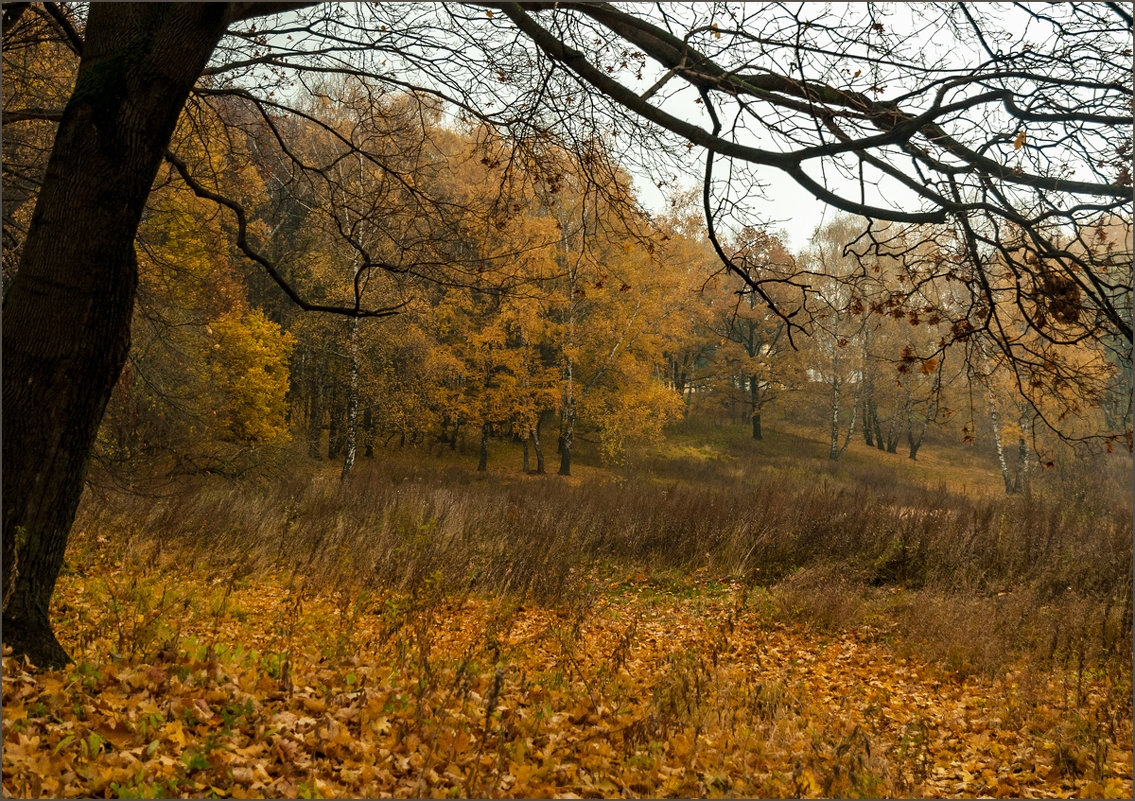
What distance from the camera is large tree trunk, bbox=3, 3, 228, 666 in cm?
314

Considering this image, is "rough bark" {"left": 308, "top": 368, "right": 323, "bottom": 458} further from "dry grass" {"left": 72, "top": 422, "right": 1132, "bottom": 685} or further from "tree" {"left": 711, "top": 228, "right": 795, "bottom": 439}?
"tree" {"left": 711, "top": 228, "right": 795, "bottom": 439}

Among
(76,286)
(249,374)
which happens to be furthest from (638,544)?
(249,374)

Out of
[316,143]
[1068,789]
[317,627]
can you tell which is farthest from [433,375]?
[1068,789]

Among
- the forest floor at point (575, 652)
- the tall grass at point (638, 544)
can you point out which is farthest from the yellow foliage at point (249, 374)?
the forest floor at point (575, 652)

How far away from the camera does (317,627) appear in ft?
15.9

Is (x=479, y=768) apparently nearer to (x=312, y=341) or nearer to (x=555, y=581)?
(x=555, y=581)

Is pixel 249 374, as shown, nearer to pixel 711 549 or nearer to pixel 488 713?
pixel 711 549

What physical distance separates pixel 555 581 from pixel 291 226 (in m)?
21.1

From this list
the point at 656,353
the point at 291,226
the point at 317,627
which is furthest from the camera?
the point at 291,226

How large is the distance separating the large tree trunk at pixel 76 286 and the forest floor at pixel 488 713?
23.2 inches

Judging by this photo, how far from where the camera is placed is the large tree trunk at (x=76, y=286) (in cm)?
314

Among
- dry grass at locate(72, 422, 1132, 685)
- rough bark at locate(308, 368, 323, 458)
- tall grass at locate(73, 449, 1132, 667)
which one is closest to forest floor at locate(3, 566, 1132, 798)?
dry grass at locate(72, 422, 1132, 685)

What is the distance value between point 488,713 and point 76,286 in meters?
2.78

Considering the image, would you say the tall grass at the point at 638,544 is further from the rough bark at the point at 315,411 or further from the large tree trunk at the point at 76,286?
the rough bark at the point at 315,411
